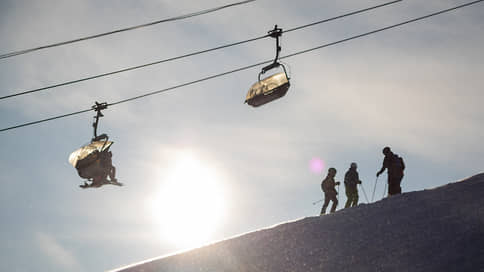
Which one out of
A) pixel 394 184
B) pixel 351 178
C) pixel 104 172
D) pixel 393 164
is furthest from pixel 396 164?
pixel 104 172

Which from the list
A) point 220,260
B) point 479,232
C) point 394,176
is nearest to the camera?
point 479,232

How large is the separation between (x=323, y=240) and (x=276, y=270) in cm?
212

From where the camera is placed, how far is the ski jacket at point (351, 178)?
19.9 m

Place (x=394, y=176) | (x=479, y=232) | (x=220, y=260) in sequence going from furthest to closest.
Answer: (x=394, y=176), (x=220, y=260), (x=479, y=232)

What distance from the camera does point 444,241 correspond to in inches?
648

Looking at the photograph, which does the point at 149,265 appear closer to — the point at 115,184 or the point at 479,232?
the point at 115,184

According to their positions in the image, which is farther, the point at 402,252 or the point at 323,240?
the point at 323,240

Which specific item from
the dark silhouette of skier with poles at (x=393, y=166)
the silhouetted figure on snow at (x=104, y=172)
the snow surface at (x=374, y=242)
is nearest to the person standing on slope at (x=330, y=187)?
the snow surface at (x=374, y=242)

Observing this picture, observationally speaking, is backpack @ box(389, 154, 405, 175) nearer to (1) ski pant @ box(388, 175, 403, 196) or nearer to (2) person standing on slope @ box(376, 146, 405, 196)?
(2) person standing on slope @ box(376, 146, 405, 196)

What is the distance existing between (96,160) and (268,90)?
616 centimetres

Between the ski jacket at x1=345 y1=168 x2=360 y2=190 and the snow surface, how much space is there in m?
0.87

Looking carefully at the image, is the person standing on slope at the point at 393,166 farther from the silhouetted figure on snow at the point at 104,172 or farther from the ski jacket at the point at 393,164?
the silhouetted figure on snow at the point at 104,172

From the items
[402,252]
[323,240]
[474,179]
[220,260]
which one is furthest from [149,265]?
[474,179]

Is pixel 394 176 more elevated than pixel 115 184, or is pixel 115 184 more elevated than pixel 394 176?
pixel 115 184
